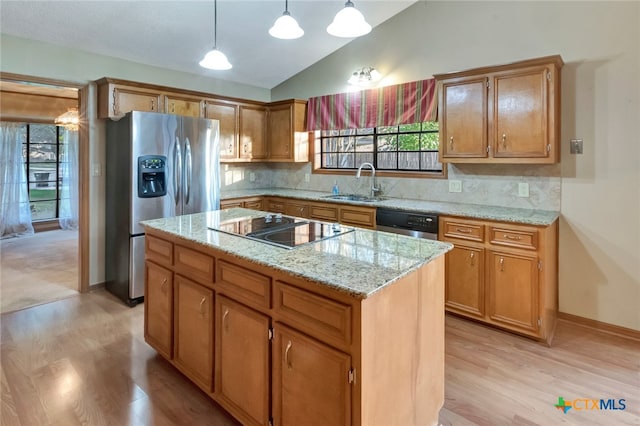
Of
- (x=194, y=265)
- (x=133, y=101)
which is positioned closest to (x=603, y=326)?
(x=194, y=265)

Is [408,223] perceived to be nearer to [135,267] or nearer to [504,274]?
[504,274]

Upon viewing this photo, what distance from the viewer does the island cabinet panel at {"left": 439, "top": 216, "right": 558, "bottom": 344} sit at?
8.89ft

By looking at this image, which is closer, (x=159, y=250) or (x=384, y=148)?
(x=159, y=250)

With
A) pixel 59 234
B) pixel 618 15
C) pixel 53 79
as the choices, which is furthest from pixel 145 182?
pixel 59 234

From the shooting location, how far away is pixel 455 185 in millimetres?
3678

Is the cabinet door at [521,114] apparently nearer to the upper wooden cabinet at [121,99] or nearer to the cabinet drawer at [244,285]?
the cabinet drawer at [244,285]

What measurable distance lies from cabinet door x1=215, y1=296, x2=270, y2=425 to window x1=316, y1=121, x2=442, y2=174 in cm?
277

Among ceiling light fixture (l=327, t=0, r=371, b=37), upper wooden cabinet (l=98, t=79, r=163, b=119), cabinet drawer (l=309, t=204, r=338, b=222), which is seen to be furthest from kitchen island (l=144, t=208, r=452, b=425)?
upper wooden cabinet (l=98, t=79, r=163, b=119)

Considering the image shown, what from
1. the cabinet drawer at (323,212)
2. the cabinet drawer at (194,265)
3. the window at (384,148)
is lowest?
the cabinet drawer at (194,265)

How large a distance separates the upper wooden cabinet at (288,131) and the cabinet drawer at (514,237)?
2.75m

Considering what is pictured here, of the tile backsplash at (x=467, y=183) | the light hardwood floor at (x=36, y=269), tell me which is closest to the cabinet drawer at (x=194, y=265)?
the light hardwood floor at (x=36, y=269)

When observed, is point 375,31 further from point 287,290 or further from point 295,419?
point 295,419

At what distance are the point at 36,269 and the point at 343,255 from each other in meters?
4.64

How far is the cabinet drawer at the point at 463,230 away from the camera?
9.75 feet
